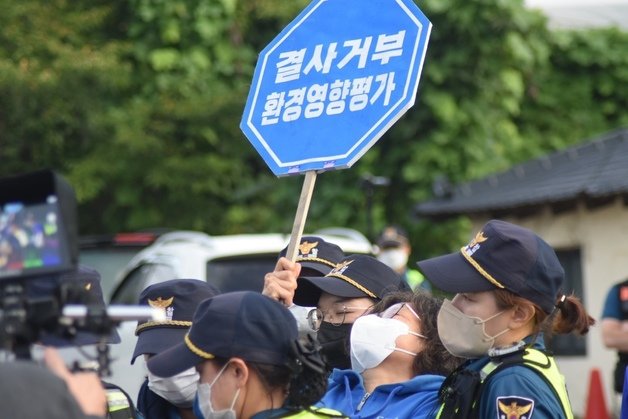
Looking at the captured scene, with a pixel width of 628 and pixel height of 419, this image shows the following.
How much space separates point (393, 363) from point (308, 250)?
1227 millimetres

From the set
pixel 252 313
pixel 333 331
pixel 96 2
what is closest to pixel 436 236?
pixel 96 2

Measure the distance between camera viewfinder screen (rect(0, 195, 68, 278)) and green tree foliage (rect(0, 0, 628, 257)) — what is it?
1119 cm

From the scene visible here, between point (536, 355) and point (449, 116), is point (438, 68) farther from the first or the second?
point (536, 355)

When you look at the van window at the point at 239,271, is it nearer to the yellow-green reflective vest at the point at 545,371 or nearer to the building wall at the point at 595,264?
the yellow-green reflective vest at the point at 545,371

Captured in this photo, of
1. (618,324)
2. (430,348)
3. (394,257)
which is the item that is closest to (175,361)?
(430,348)

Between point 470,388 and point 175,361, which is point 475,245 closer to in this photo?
point 470,388

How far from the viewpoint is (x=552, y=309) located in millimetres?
4281

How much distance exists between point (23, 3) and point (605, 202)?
6.70 m

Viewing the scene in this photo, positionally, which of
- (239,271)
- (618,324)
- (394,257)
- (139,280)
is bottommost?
(394,257)

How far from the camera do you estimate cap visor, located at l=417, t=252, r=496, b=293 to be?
4.27 m

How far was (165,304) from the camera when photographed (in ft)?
16.5

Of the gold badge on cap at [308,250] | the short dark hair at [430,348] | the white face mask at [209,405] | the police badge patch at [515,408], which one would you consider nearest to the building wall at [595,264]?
the gold badge on cap at [308,250]

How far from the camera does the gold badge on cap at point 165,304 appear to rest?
501 cm

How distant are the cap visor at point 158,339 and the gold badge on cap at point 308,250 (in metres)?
0.87
